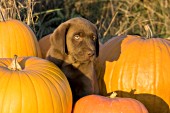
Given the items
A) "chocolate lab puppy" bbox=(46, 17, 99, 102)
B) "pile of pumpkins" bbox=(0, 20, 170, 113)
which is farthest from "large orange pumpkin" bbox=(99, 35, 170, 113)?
"chocolate lab puppy" bbox=(46, 17, 99, 102)

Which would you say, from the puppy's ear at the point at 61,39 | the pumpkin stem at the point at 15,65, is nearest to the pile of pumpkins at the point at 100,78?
the pumpkin stem at the point at 15,65

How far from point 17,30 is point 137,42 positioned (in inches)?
49.1

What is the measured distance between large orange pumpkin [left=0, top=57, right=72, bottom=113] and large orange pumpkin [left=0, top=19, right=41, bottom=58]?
97cm

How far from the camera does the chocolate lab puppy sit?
3547 mm

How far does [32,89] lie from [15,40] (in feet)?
4.34

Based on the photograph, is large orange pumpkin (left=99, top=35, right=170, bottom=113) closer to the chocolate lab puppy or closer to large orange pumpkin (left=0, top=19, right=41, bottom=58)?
the chocolate lab puppy

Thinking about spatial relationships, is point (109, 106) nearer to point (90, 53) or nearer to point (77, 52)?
point (90, 53)

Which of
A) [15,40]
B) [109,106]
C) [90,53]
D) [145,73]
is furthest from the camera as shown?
[15,40]

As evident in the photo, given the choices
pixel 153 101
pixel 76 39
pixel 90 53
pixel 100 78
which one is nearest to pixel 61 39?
pixel 76 39

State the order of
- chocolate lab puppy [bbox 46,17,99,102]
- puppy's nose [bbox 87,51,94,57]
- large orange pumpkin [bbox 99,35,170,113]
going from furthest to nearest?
large orange pumpkin [bbox 99,35,170,113], chocolate lab puppy [bbox 46,17,99,102], puppy's nose [bbox 87,51,94,57]

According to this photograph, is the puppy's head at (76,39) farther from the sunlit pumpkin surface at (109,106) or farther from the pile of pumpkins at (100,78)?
the sunlit pumpkin surface at (109,106)

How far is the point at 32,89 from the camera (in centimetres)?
294

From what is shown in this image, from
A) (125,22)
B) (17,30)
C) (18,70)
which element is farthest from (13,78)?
(125,22)

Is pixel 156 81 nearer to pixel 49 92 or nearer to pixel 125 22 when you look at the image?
pixel 49 92
